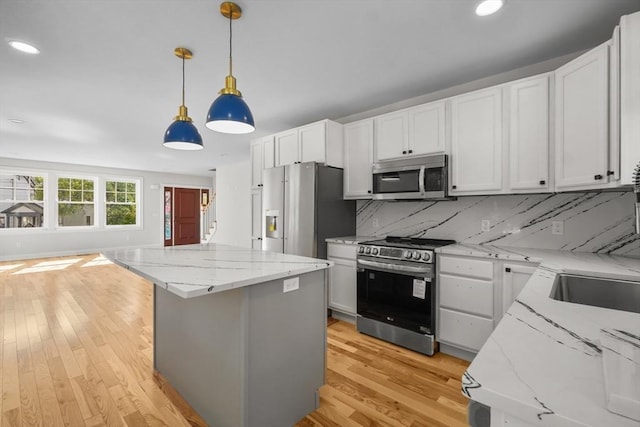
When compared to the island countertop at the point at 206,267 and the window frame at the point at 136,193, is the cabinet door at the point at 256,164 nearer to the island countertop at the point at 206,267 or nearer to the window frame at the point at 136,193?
the island countertop at the point at 206,267

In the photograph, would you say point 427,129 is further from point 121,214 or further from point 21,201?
point 21,201

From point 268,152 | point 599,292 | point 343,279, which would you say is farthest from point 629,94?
point 268,152

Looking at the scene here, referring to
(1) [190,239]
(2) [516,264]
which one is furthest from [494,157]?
(1) [190,239]

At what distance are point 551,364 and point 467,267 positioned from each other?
193 centimetres

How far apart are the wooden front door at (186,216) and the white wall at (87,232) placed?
321 mm

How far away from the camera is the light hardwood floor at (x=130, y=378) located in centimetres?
179

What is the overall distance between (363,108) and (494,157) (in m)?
1.73

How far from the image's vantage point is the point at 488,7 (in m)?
1.86

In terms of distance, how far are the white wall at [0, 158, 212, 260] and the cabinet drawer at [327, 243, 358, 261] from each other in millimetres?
7426

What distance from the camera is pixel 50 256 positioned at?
7227 mm

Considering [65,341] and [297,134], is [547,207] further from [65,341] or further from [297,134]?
[65,341]

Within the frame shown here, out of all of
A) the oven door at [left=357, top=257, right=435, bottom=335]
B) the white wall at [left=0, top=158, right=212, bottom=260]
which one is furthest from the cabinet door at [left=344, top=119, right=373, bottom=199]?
the white wall at [left=0, top=158, right=212, bottom=260]

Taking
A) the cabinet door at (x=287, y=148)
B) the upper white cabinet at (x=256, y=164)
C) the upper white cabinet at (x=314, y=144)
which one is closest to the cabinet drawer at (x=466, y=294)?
the upper white cabinet at (x=314, y=144)

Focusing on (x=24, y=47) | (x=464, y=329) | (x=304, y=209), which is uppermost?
(x=24, y=47)
